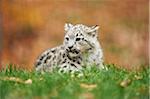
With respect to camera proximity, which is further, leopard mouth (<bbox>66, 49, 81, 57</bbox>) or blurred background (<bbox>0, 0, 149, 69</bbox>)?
blurred background (<bbox>0, 0, 149, 69</bbox>)

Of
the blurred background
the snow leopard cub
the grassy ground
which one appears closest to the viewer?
the grassy ground

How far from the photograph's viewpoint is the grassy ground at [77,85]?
29.3ft

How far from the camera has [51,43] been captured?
24188mm

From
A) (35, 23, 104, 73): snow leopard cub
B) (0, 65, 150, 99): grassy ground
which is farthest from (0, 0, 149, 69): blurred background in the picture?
(0, 65, 150, 99): grassy ground

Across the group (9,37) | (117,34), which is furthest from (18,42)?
(117,34)

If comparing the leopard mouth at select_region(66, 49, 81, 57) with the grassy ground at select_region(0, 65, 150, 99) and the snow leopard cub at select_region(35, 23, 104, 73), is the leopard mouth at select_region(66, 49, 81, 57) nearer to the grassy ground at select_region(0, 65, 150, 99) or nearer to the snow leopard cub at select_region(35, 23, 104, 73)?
the snow leopard cub at select_region(35, 23, 104, 73)

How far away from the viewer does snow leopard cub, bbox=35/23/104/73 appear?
11508 mm

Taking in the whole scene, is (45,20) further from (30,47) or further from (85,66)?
(85,66)

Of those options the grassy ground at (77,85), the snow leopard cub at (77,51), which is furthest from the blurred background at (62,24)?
the grassy ground at (77,85)

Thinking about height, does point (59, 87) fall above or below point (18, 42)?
above

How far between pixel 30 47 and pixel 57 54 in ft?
43.8

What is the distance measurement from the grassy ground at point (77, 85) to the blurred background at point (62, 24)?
13463mm

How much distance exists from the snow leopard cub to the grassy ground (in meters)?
0.86

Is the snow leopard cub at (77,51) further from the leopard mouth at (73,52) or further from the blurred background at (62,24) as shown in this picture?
the blurred background at (62,24)
